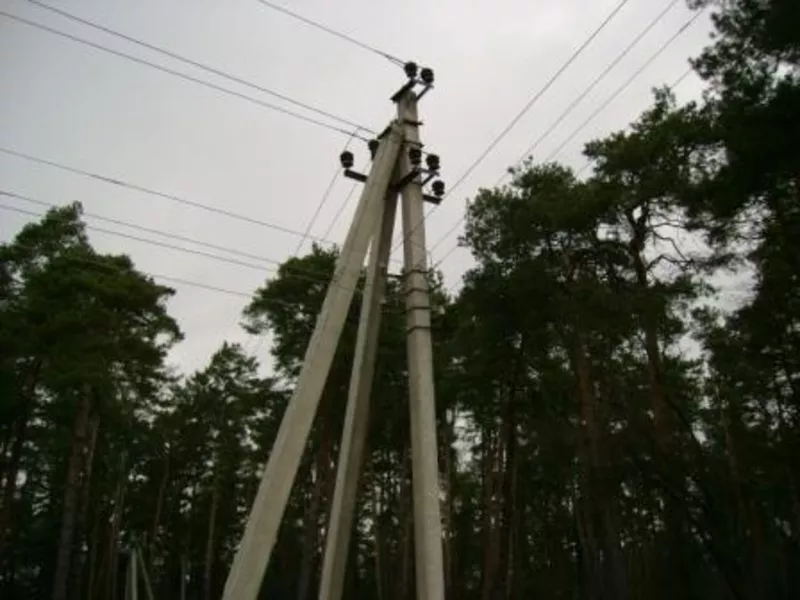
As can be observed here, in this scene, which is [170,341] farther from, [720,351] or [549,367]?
[720,351]

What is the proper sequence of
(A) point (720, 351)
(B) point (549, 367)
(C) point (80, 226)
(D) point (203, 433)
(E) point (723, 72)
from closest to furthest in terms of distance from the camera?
1. (E) point (723, 72)
2. (A) point (720, 351)
3. (B) point (549, 367)
4. (C) point (80, 226)
5. (D) point (203, 433)

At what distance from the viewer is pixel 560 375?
26250 millimetres

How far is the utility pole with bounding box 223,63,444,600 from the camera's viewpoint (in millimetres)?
9898

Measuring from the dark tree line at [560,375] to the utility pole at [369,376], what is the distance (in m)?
5.09

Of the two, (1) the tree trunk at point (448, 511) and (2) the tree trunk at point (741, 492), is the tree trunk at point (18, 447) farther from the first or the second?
(2) the tree trunk at point (741, 492)

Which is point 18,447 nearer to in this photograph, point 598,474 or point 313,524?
point 313,524

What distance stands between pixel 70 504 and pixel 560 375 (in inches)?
693

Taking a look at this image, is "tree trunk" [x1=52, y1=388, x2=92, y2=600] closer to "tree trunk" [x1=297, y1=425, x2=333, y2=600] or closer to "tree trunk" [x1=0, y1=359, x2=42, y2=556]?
"tree trunk" [x1=0, y1=359, x2=42, y2=556]

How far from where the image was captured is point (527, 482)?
3806 cm

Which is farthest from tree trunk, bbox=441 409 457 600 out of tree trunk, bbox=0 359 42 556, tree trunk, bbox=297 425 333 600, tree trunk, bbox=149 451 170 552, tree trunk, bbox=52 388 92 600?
tree trunk, bbox=0 359 42 556

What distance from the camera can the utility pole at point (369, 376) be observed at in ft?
32.5

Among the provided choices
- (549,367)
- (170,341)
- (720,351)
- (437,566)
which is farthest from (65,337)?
(720,351)

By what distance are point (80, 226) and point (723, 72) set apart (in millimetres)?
24581

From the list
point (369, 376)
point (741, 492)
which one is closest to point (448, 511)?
point (741, 492)
